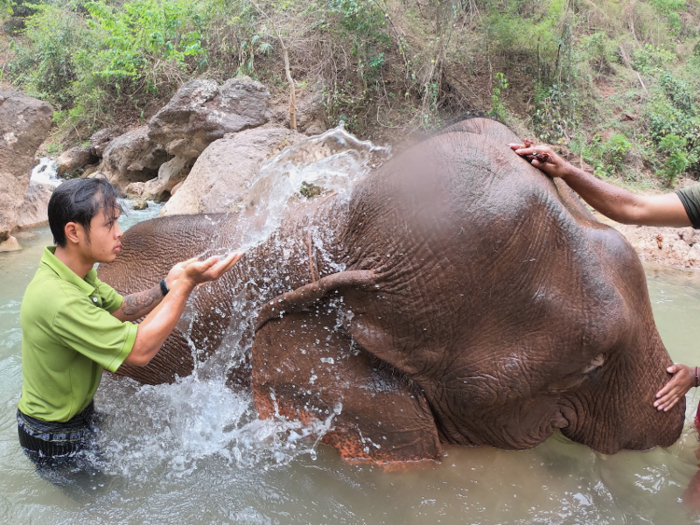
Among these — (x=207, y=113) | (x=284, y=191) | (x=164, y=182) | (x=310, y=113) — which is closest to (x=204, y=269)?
(x=284, y=191)

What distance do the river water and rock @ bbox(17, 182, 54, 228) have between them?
20.0 feet

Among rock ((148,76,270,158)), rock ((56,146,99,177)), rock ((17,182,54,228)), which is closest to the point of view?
rock ((17,182,54,228))

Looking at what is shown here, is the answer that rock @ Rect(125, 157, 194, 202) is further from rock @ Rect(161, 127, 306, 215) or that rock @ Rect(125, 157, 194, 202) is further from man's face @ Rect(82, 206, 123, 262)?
man's face @ Rect(82, 206, 123, 262)

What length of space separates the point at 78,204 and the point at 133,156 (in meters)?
9.56

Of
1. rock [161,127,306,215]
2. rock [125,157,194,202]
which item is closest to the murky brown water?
rock [161,127,306,215]

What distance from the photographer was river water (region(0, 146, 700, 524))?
2367 millimetres

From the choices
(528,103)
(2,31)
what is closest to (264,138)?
(528,103)

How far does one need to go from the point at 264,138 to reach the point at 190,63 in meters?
8.04

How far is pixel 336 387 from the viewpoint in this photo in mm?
2285

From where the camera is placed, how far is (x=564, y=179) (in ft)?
7.82

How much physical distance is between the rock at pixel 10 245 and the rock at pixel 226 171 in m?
2.25

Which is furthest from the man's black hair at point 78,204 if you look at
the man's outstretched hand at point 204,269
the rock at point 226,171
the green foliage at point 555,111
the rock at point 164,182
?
the green foliage at point 555,111

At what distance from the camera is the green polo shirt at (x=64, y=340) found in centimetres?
201

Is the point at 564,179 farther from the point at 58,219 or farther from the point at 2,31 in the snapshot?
the point at 2,31
